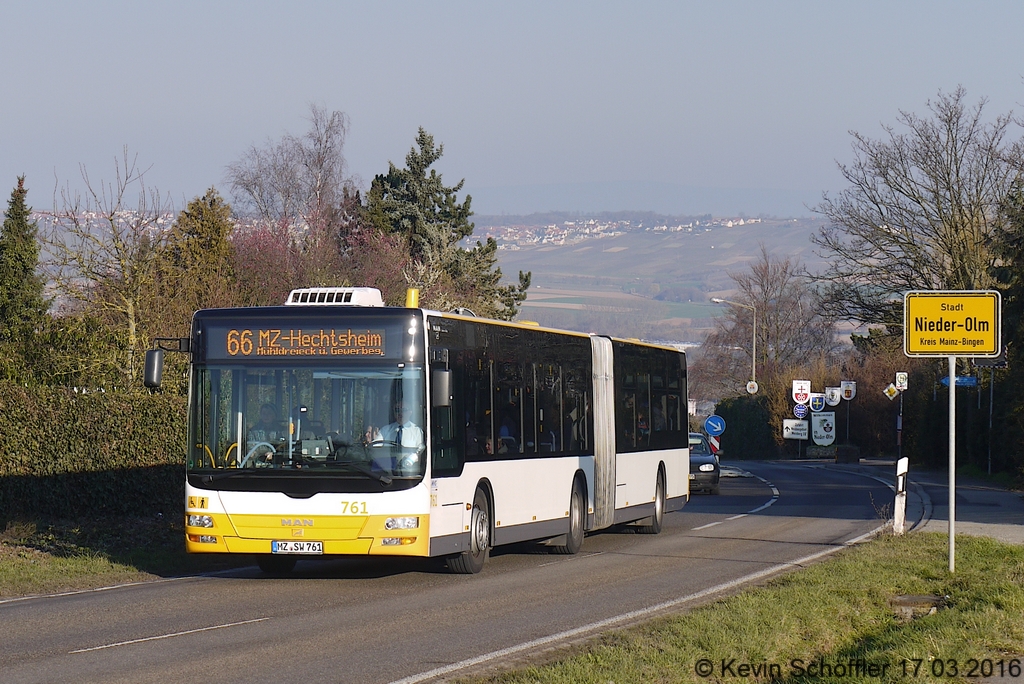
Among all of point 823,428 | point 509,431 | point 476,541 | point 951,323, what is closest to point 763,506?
point 509,431

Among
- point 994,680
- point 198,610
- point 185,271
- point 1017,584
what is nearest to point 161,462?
point 185,271

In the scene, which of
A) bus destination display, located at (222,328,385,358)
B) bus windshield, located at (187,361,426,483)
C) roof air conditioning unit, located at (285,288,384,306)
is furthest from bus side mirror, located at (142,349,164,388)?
roof air conditioning unit, located at (285,288,384,306)

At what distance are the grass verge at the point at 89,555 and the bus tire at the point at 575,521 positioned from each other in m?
4.32

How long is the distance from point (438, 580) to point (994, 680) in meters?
7.53

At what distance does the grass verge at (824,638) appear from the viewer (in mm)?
8852

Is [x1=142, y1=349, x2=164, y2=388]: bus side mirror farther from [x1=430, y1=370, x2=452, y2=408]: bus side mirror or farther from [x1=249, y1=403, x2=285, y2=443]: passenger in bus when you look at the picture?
[x1=430, y1=370, x2=452, y2=408]: bus side mirror

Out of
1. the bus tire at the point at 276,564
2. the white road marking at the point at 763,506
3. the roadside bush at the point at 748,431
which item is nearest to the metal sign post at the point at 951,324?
the bus tire at the point at 276,564

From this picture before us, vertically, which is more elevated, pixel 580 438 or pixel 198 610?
pixel 580 438

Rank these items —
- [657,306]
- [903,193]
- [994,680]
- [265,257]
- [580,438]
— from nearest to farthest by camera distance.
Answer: [994,680] → [580,438] → [265,257] → [903,193] → [657,306]

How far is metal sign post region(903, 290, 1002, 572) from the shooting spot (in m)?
15.1

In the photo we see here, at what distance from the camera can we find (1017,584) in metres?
13.0

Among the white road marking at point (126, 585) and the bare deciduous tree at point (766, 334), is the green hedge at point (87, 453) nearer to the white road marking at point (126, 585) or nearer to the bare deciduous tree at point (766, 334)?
the white road marking at point (126, 585)

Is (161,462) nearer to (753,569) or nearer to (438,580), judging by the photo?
(438,580)

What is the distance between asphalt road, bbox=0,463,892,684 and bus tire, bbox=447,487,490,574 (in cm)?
16
